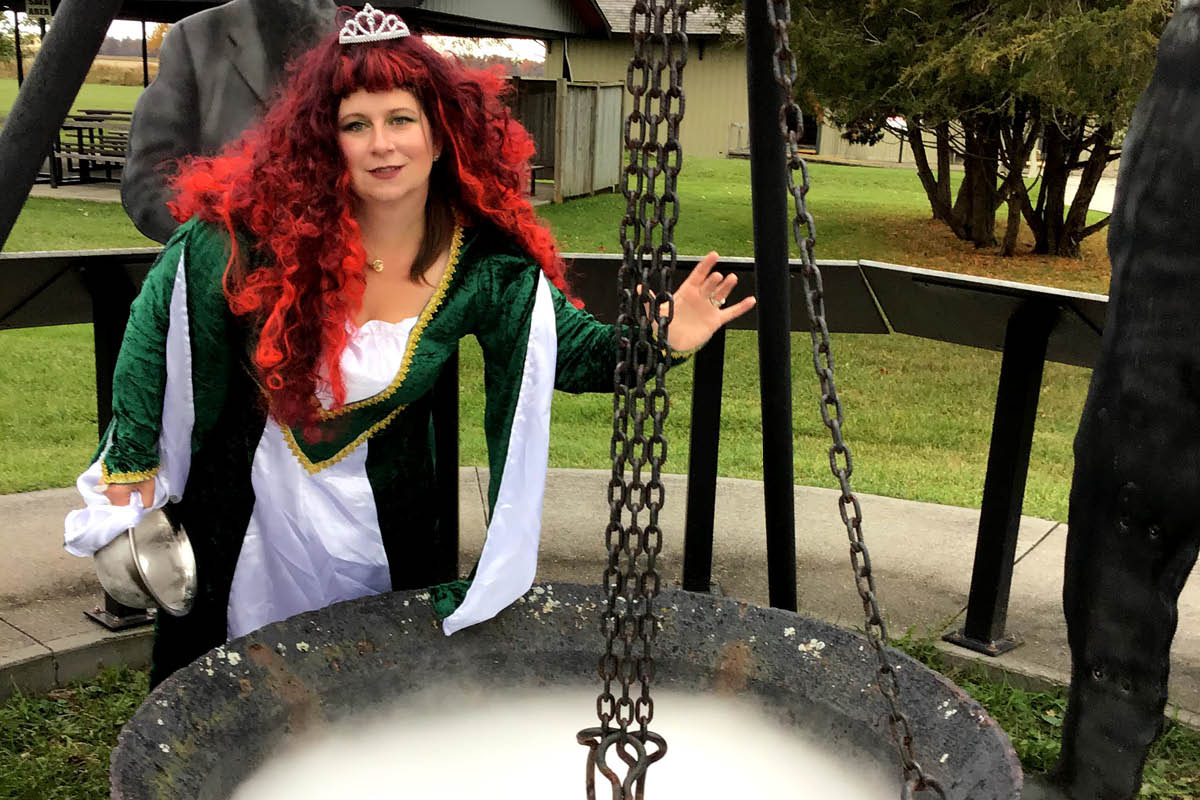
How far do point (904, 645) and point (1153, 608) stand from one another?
1.60m

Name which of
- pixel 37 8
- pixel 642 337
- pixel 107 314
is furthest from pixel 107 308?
pixel 37 8

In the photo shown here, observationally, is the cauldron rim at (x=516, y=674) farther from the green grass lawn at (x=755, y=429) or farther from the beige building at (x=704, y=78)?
the beige building at (x=704, y=78)

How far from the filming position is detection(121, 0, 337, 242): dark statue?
8.20 feet

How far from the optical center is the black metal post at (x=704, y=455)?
10.7ft

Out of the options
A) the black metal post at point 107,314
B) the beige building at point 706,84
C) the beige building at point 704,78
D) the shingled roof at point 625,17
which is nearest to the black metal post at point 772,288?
the black metal post at point 107,314

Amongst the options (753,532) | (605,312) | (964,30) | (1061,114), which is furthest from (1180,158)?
(1061,114)

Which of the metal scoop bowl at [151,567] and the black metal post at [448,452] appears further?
the black metal post at [448,452]

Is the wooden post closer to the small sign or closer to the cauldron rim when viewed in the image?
the small sign

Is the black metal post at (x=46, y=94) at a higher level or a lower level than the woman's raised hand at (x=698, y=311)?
higher

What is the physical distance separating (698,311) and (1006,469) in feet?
4.39

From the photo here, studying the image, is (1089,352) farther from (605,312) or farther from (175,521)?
(175,521)

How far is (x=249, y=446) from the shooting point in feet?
6.87

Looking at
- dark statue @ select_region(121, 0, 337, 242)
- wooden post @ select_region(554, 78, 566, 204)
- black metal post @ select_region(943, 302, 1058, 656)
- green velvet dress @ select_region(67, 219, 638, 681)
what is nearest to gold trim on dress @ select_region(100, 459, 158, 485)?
green velvet dress @ select_region(67, 219, 638, 681)

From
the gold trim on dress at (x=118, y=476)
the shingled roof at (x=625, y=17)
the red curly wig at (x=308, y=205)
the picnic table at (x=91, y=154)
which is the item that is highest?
the shingled roof at (x=625, y=17)
